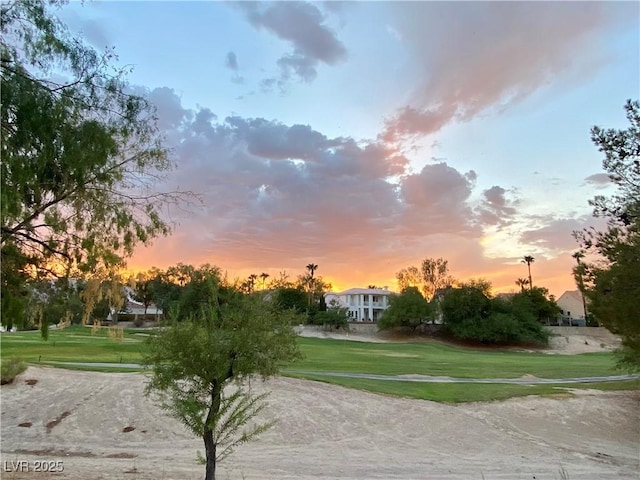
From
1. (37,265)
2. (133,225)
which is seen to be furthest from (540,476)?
(37,265)

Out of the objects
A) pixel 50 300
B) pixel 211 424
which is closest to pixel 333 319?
pixel 211 424

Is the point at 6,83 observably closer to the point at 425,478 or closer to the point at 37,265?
the point at 37,265

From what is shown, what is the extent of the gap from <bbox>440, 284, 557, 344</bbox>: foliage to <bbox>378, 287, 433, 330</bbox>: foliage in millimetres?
3738

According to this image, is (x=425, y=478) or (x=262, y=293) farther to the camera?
(x=425, y=478)

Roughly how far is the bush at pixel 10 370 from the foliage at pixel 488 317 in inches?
2570

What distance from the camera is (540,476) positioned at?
13422 millimetres

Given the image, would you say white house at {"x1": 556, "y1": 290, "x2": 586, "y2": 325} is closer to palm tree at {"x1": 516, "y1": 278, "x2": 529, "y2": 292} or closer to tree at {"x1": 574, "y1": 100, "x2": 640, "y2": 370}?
palm tree at {"x1": 516, "y1": 278, "x2": 529, "y2": 292}

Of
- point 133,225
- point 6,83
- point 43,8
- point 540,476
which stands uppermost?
point 43,8

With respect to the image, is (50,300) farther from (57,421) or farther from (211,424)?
(57,421)

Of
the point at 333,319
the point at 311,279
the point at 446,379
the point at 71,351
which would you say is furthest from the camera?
the point at 311,279

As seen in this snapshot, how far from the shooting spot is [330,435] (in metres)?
18.3

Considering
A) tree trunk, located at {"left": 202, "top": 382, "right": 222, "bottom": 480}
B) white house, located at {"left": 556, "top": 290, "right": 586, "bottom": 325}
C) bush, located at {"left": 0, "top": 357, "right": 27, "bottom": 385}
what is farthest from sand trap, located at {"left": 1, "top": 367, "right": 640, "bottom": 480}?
white house, located at {"left": 556, "top": 290, "right": 586, "bottom": 325}

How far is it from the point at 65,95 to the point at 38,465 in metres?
9.77

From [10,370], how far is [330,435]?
13.6 m
